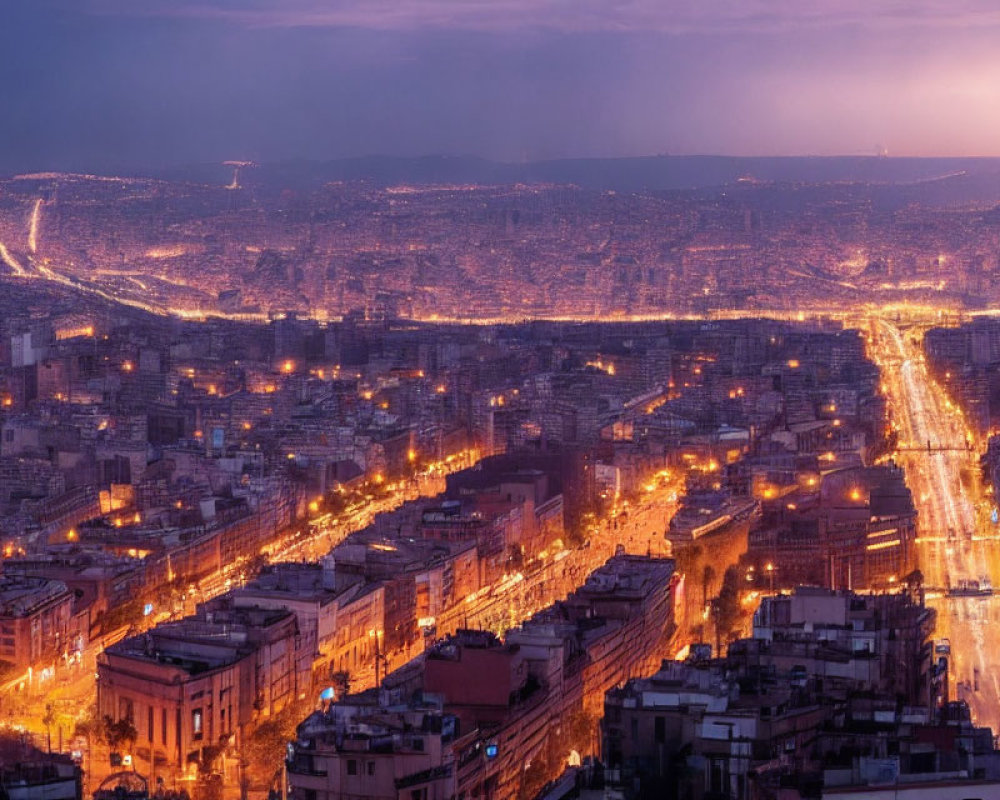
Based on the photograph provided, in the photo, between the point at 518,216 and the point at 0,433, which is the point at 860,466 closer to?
the point at 0,433

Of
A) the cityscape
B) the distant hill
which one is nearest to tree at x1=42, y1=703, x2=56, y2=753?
the cityscape

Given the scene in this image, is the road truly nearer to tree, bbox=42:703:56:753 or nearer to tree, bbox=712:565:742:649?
tree, bbox=712:565:742:649

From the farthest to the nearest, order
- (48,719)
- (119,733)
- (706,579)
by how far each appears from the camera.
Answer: (706,579) < (48,719) < (119,733)

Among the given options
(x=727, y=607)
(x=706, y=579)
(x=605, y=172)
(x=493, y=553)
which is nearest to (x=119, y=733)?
(x=727, y=607)

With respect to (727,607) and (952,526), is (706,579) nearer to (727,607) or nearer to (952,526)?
(727,607)

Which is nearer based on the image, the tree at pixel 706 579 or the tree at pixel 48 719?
the tree at pixel 48 719

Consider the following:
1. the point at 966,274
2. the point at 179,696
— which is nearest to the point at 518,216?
the point at 966,274

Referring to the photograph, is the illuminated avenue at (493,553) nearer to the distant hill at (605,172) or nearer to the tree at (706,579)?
the tree at (706,579)

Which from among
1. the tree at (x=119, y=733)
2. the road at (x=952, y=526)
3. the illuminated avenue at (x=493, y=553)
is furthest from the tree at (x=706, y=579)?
the tree at (x=119, y=733)

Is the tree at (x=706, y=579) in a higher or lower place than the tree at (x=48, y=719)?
higher
